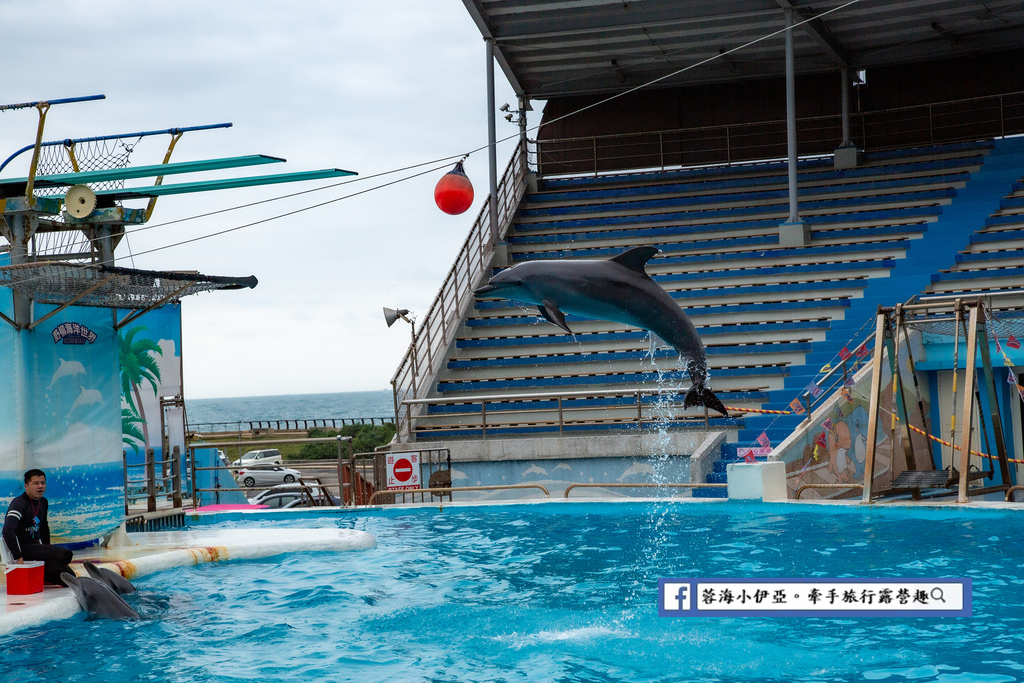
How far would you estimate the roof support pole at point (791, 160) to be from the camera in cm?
1515

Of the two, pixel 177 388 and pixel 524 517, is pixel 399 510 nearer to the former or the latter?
pixel 524 517

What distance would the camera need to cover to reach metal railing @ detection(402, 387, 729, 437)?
12547mm

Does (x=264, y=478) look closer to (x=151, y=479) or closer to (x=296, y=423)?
(x=296, y=423)

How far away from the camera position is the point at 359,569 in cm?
834

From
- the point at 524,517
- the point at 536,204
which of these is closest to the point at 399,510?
the point at 524,517

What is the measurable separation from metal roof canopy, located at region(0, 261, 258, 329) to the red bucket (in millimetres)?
2035

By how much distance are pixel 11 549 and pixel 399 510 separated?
4.84 m

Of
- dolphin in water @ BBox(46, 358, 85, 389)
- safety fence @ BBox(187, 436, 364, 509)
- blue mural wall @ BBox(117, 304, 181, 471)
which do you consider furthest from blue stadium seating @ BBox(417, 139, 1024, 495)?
dolphin in water @ BBox(46, 358, 85, 389)

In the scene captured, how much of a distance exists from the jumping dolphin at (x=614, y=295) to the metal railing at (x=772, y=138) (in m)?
12.7

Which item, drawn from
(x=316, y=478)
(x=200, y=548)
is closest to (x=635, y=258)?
(x=200, y=548)

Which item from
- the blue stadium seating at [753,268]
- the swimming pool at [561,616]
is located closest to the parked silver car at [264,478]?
the blue stadium seating at [753,268]

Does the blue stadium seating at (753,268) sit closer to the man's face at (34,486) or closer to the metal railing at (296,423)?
the metal railing at (296,423)

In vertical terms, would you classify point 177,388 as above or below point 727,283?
below

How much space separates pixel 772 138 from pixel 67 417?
46.3ft
